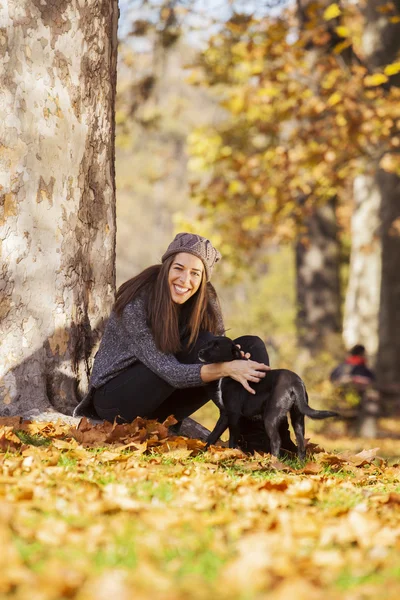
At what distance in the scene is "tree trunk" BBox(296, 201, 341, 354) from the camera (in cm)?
2025

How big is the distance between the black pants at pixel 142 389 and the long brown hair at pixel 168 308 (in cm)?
14

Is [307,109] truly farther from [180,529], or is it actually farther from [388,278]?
[180,529]

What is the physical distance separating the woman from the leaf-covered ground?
2.81ft

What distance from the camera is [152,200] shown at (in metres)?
52.0

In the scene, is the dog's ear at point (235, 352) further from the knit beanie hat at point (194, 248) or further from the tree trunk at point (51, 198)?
the tree trunk at point (51, 198)

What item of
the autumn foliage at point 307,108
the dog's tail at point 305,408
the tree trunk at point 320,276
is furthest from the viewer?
the tree trunk at point 320,276

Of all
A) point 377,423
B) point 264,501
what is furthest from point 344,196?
point 264,501

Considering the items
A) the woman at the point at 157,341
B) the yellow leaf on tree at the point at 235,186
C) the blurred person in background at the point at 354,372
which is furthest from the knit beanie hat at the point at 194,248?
the yellow leaf on tree at the point at 235,186

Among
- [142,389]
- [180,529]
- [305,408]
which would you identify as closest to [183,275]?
[142,389]

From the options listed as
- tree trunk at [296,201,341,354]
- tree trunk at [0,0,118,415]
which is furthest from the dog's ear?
tree trunk at [296,201,341,354]

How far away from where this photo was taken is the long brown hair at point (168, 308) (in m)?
5.43

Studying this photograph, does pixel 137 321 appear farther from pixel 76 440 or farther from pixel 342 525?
pixel 342 525

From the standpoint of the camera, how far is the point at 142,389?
5.52m

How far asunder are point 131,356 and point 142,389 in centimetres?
24
